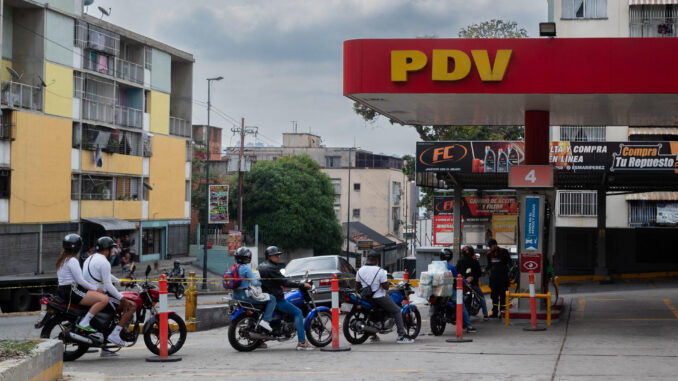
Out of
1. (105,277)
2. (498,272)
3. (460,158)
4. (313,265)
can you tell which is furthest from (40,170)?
(105,277)

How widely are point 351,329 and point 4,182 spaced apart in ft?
101

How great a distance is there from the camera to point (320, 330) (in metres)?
13.0

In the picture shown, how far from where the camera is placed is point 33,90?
41969 millimetres

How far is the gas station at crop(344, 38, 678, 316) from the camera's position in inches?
611

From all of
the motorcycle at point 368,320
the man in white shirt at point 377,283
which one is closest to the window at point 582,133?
the motorcycle at point 368,320

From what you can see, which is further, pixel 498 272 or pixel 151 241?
pixel 151 241

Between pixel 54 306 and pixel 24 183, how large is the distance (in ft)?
104

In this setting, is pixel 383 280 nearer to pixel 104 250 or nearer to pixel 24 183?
pixel 104 250

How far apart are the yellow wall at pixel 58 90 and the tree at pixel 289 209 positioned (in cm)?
2509

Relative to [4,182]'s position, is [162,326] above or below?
below

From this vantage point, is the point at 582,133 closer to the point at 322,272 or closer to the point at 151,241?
the point at 151,241

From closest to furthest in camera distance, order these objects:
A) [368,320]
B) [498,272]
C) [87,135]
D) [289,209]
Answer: [368,320] → [498,272] → [87,135] → [289,209]

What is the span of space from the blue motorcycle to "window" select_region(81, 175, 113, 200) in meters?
36.1

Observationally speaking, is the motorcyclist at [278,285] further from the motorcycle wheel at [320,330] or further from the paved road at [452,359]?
the paved road at [452,359]
